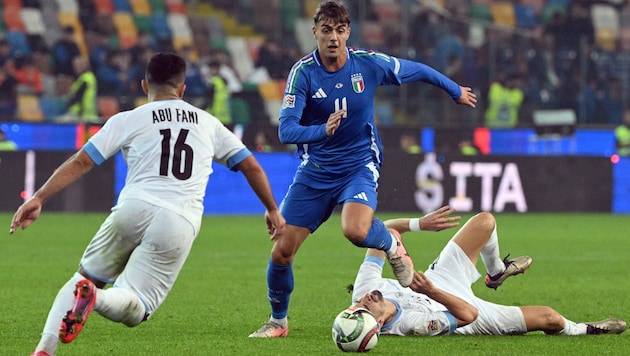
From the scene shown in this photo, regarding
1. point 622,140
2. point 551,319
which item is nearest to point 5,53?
point 622,140

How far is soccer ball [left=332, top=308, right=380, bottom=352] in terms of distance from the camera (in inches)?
262

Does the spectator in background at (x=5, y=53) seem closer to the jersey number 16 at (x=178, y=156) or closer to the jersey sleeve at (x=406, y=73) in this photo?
the jersey sleeve at (x=406, y=73)

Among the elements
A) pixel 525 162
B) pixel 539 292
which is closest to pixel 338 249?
pixel 539 292

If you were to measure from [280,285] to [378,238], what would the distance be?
800 mm

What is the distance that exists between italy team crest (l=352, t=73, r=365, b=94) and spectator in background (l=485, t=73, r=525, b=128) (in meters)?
13.7

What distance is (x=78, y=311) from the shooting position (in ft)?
18.4

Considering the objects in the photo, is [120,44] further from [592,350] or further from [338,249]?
[592,350]

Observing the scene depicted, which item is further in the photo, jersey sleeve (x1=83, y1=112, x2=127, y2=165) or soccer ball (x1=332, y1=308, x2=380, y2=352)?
soccer ball (x1=332, y1=308, x2=380, y2=352)

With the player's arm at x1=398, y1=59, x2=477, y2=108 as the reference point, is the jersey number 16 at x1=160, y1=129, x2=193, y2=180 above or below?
below

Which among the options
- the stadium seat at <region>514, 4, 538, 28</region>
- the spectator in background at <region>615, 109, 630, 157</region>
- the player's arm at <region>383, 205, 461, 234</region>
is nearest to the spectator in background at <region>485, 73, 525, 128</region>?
the spectator in background at <region>615, 109, 630, 157</region>

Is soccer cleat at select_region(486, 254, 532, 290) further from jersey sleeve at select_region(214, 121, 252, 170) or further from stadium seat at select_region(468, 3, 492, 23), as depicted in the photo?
stadium seat at select_region(468, 3, 492, 23)

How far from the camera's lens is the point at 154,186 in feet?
19.7

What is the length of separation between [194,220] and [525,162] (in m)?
14.5

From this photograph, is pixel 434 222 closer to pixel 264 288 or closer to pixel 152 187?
pixel 152 187
